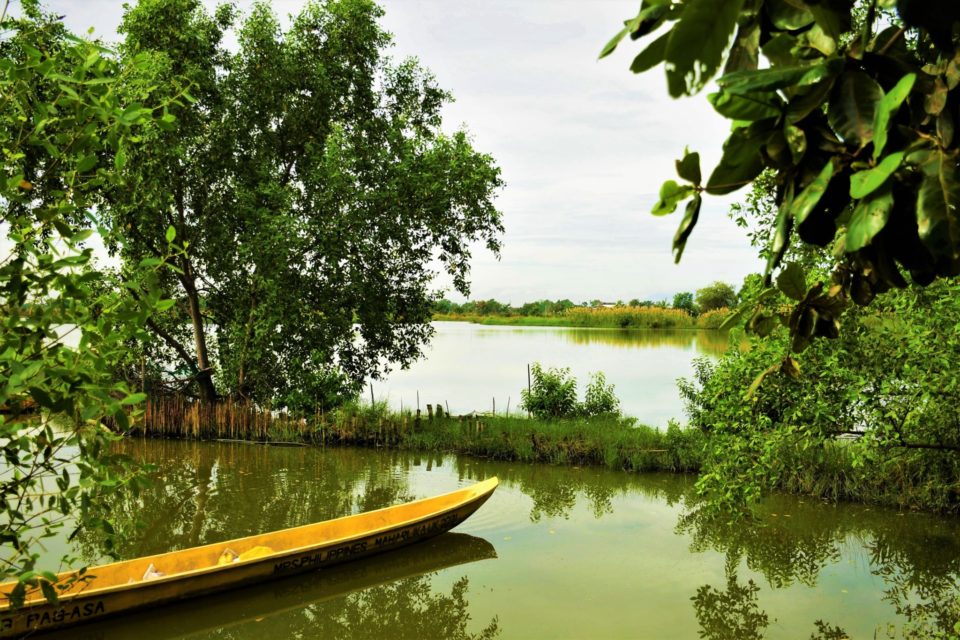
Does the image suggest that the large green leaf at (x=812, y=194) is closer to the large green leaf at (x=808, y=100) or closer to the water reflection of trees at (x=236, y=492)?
the large green leaf at (x=808, y=100)

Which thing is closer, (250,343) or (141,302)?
(141,302)

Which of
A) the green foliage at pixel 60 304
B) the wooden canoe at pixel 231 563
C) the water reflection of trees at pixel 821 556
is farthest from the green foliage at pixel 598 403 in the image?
the green foliage at pixel 60 304

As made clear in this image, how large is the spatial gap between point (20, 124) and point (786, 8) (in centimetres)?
227

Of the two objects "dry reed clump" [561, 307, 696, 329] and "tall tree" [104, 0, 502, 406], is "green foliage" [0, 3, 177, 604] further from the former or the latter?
"dry reed clump" [561, 307, 696, 329]

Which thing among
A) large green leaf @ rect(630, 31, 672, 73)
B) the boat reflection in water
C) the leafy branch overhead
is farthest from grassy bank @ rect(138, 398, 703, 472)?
large green leaf @ rect(630, 31, 672, 73)

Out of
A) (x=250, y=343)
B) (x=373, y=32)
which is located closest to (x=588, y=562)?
(x=250, y=343)

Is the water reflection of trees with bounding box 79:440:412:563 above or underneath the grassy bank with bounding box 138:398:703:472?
underneath

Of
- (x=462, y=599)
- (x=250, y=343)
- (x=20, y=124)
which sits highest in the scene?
(x=20, y=124)

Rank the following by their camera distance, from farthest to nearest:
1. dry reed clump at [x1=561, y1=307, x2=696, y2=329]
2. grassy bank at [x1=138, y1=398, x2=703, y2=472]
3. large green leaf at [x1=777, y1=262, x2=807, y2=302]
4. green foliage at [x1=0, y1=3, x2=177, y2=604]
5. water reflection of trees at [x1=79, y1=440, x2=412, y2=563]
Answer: dry reed clump at [x1=561, y1=307, x2=696, y2=329]
grassy bank at [x1=138, y1=398, x2=703, y2=472]
water reflection of trees at [x1=79, y1=440, x2=412, y2=563]
green foliage at [x1=0, y1=3, x2=177, y2=604]
large green leaf at [x1=777, y1=262, x2=807, y2=302]

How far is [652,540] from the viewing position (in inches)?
305

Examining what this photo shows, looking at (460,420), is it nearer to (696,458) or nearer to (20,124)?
(696,458)

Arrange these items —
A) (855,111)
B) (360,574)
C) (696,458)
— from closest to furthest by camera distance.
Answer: (855,111) < (360,574) < (696,458)

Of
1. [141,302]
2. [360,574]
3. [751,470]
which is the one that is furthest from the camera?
[360,574]

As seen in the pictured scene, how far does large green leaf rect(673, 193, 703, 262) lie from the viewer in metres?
0.95
